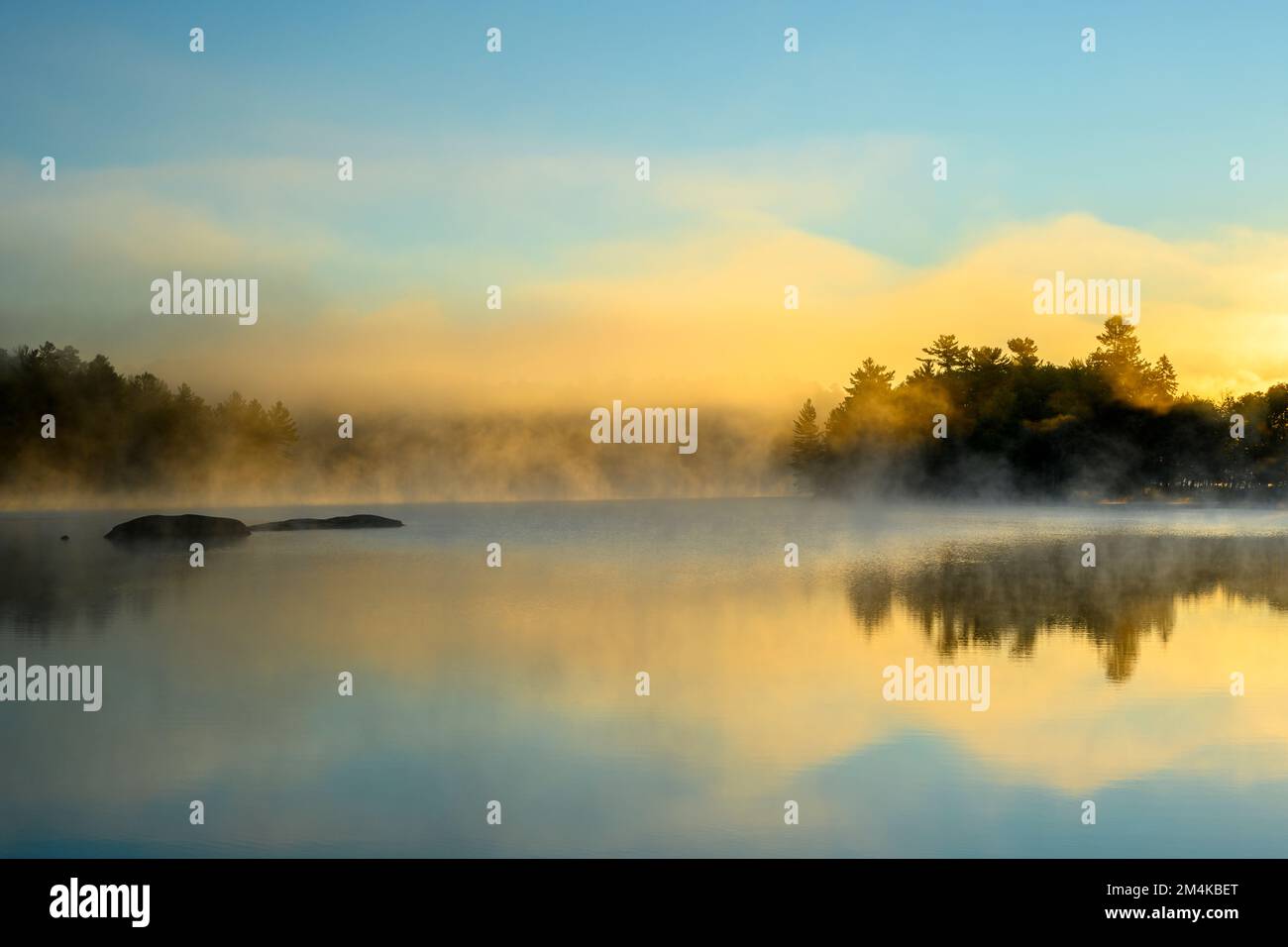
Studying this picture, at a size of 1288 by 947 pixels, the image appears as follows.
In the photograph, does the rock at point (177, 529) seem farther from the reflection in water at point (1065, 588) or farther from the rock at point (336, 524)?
the reflection in water at point (1065, 588)

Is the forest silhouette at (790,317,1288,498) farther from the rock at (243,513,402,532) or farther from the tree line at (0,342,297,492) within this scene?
the tree line at (0,342,297,492)

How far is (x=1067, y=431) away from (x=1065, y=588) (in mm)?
58918

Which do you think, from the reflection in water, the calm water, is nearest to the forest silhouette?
the reflection in water

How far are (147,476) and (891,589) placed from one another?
79.8 m

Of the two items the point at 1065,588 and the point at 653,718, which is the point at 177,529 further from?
the point at 653,718

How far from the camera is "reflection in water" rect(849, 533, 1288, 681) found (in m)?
22.4

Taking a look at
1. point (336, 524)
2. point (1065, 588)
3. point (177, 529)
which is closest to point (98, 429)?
point (336, 524)

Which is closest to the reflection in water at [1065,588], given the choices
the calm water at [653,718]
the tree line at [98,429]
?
the calm water at [653,718]

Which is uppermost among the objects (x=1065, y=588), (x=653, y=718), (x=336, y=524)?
(x=336, y=524)

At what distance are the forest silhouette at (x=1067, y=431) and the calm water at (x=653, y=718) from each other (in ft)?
172

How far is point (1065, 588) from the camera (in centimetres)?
2942

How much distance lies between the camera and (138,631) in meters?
23.8
